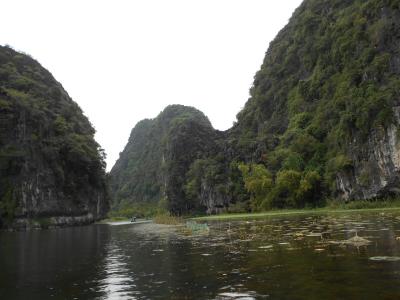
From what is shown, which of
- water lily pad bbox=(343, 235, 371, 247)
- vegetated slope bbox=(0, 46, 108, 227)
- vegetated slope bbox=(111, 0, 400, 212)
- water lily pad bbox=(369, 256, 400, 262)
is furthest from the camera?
vegetated slope bbox=(0, 46, 108, 227)

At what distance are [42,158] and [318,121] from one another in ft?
170

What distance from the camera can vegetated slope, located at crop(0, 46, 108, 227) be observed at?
250 feet

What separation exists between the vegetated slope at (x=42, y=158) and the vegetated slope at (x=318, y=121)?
83.3 feet

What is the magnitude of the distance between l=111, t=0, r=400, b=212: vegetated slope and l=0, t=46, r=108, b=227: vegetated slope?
25377mm

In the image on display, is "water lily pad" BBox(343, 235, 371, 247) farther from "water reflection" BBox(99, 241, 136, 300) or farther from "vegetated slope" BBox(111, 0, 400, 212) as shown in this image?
"vegetated slope" BBox(111, 0, 400, 212)

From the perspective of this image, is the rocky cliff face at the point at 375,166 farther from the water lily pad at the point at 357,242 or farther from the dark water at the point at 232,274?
the water lily pad at the point at 357,242

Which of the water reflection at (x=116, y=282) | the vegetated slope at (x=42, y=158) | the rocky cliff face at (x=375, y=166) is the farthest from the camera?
the vegetated slope at (x=42, y=158)

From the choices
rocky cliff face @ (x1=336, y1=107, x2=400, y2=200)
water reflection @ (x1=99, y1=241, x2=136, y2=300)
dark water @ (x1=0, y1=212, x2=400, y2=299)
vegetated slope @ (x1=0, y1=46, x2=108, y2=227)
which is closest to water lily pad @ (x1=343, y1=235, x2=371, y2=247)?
dark water @ (x1=0, y1=212, x2=400, y2=299)

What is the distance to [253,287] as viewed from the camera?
10.1m

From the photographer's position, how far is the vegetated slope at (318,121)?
163ft

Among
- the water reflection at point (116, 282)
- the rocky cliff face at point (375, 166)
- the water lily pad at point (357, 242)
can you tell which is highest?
the rocky cliff face at point (375, 166)

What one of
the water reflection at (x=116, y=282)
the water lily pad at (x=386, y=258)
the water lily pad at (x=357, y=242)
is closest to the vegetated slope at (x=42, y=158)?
the water reflection at (x=116, y=282)

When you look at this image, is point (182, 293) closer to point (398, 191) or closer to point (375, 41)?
point (398, 191)

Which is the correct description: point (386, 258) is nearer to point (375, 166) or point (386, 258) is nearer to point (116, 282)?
point (116, 282)
